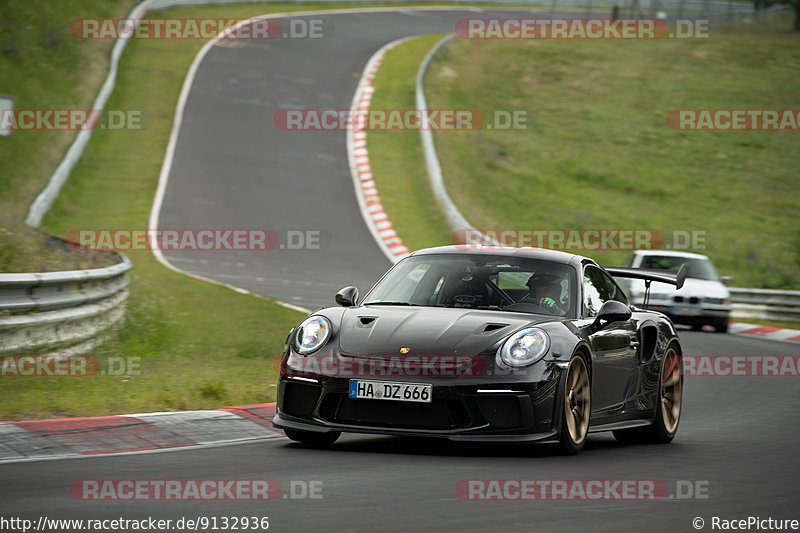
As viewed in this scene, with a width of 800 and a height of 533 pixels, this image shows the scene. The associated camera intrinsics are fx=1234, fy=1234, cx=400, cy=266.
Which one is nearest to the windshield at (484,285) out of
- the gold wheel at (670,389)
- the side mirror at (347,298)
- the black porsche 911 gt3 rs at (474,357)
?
the black porsche 911 gt3 rs at (474,357)

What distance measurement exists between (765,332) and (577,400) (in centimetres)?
1495

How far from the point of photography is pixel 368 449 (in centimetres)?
794

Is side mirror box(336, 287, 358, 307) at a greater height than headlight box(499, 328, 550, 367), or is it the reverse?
side mirror box(336, 287, 358, 307)

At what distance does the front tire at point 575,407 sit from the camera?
25.2 feet

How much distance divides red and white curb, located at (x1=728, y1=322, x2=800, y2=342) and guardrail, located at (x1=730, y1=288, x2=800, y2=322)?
4.70 feet

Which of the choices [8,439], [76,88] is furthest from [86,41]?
[8,439]

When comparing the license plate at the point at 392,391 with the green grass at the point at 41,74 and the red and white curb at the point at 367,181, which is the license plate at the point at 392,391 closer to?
the red and white curb at the point at 367,181

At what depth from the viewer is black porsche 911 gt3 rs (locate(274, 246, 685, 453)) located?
7387 millimetres

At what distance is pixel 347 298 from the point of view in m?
8.55

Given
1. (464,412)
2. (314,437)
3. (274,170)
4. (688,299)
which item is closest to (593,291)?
(464,412)

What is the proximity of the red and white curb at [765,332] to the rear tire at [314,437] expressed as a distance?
47.5ft

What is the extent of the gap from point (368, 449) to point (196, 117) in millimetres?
25513

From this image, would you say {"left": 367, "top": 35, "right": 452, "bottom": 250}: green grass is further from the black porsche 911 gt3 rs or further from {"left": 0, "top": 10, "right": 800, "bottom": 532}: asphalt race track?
the black porsche 911 gt3 rs

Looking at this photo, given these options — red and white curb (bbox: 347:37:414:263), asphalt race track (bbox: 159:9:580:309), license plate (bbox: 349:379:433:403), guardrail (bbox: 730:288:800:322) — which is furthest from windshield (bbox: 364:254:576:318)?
guardrail (bbox: 730:288:800:322)
